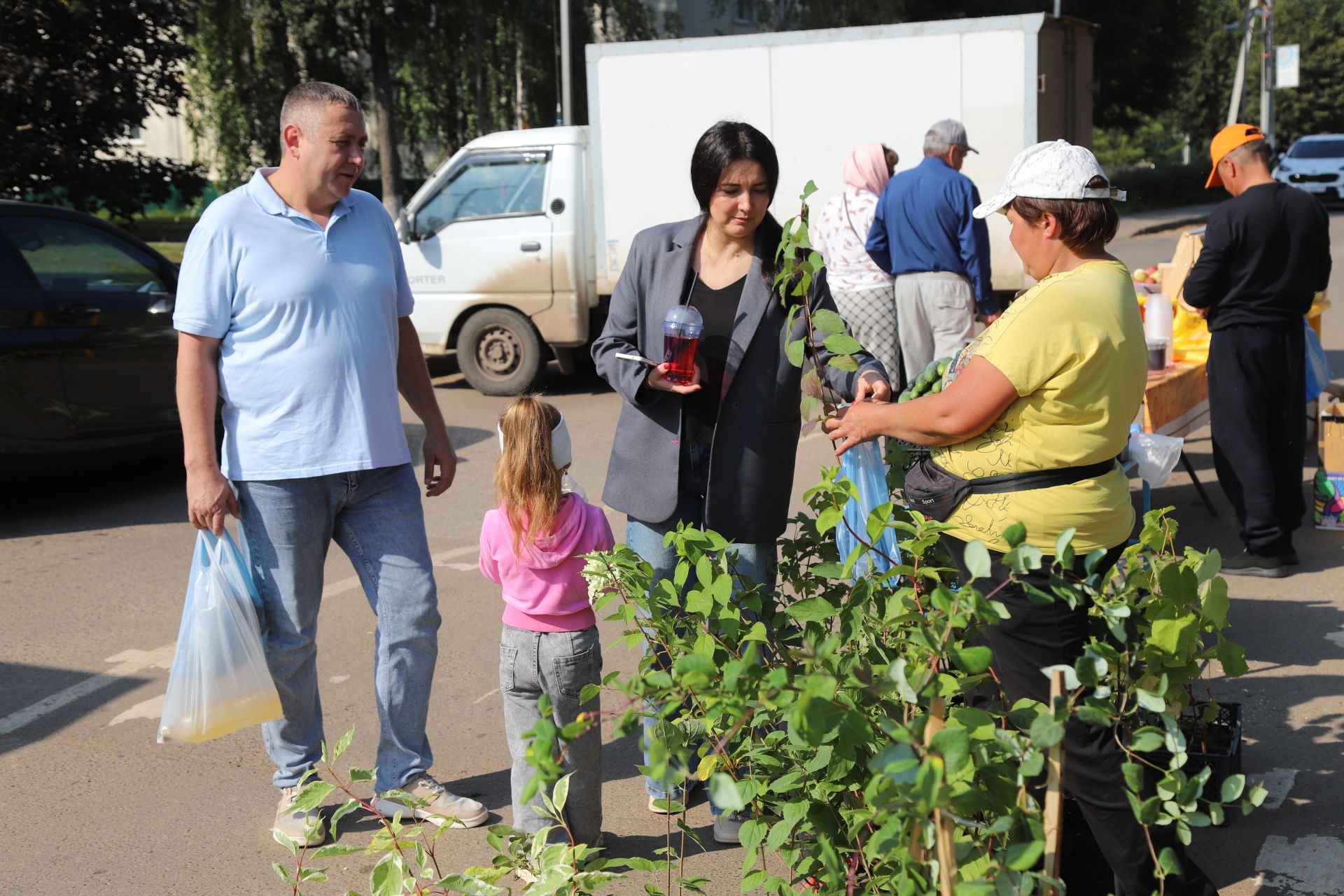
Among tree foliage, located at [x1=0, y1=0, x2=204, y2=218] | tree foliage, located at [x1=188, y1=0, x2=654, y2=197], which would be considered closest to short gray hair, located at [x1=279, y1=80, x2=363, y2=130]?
tree foliage, located at [x1=0, y1=0, x2=204, y2=218]

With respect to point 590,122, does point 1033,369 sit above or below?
below

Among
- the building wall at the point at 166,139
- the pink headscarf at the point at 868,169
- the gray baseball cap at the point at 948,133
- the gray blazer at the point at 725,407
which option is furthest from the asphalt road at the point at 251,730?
the building wall at the point at 166,139

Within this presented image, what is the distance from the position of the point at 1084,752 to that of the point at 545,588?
136cm

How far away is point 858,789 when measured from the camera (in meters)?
2.36

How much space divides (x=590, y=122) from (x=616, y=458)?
23.4 feet

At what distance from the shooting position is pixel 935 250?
7246mm

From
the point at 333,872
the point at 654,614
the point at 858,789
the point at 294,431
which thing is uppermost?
the point at 294,431

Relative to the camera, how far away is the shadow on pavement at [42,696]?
446 cm

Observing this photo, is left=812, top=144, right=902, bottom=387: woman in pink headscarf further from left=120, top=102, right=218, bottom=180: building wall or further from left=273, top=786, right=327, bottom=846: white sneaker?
left=120, top=102, right=218, bottom=180: building wall

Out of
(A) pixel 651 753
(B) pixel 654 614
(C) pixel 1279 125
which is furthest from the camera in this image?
(C) pixel 1279 125

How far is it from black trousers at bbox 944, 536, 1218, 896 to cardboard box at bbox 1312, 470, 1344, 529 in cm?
422

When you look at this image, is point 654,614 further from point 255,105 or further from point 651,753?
point 255,105

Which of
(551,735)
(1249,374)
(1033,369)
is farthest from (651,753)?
Answer: (1249,374)

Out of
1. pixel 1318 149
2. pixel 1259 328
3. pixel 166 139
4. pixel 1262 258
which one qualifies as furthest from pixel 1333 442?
pixel 166 139
